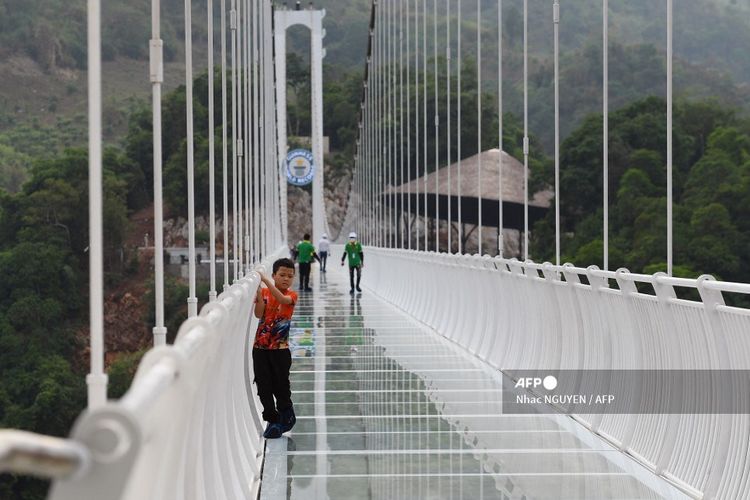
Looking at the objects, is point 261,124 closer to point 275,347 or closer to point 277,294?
point 275,347

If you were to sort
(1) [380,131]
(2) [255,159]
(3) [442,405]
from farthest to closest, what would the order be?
1. (1) [380,131]
2. (2) [255,159]
3. (3) [442,405]

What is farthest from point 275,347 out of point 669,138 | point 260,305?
point 669,138

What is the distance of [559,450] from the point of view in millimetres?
7422

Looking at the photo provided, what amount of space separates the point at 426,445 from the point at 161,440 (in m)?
5.26

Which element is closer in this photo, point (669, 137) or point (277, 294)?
point (277, 294)

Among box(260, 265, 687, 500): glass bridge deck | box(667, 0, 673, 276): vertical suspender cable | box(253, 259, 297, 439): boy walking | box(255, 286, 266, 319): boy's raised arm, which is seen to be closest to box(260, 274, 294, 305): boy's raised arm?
box(253, 259, 297, 439): boy walking

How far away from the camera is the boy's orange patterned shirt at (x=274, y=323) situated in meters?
7.43

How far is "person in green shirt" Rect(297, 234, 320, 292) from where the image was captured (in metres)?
27.5

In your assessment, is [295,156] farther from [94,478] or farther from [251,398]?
[94,478]

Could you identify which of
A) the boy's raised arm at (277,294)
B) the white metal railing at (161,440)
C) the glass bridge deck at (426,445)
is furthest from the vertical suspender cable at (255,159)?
the white metal railing at (161,440)

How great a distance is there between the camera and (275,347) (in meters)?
7.62

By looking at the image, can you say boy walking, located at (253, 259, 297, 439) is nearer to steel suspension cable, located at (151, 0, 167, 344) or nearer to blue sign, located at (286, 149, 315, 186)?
steel suspension cable, located at (151, 0, 167, 344)

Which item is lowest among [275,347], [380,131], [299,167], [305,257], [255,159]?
[275,347]

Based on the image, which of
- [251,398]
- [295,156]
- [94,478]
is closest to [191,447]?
[94,478]
